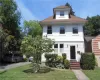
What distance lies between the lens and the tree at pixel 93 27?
54.2 metres

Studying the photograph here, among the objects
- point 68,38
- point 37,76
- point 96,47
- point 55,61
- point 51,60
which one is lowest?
point 37,76

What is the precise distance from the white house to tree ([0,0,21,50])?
35.0 ft

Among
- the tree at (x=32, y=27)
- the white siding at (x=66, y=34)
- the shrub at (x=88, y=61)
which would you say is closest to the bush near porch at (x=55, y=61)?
the shrub at (x=88, y=61)

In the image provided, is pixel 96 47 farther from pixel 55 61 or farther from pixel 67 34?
pixel 55 61

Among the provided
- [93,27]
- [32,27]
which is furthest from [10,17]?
[32,27]

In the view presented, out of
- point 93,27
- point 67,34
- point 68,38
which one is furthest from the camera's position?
point 93,27

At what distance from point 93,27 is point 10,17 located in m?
22.6

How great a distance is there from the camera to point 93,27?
2176 inches

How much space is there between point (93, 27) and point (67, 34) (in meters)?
24.5

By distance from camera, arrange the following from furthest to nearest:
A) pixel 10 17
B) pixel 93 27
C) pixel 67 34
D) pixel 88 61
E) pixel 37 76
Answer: pixel 93 27
pixel 10 17
pixel 67 34
pixel 88 61
pixel 37 76

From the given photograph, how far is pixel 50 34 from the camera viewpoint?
1284 inches

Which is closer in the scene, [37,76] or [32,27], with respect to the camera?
[37,76]

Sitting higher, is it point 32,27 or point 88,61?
point 32,27

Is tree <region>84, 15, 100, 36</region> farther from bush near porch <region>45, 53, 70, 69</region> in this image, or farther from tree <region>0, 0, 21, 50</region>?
bush near porch <region>45, 53, 70, 69</region>
